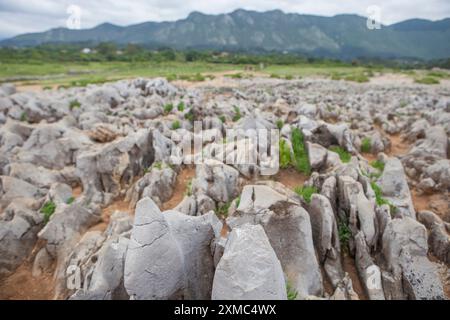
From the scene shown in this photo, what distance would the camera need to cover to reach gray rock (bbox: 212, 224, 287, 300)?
5.20m

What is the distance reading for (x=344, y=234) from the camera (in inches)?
376

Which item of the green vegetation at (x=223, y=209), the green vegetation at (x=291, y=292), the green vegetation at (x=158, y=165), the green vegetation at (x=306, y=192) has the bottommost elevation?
the green vegetation at (x=223, y=209)

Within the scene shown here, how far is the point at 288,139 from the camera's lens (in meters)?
16.1

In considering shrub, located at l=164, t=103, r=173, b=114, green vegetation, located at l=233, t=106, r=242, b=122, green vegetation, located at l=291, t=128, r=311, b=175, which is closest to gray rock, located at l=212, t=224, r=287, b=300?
green vegetation, located at l=291, t=128, r=311, b=175

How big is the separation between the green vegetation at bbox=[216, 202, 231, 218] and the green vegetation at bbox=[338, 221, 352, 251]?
3.91m

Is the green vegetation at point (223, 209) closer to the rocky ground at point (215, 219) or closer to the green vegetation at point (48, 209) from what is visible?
the rocky ground at point (215, 219)

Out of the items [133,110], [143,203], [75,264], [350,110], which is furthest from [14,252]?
[350,110]

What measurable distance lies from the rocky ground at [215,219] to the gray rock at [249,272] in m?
0.02

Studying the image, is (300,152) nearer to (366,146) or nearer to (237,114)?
(366,146)

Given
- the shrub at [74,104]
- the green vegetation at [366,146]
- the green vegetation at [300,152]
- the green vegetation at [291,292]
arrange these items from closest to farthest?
1. the green vegetation at [291,292]
2. the green vegetation at [300,152]
3. the green vegetation at [366,146]
4. the shrub at [74,104]

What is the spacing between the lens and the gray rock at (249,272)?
5.20 m

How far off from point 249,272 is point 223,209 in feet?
20.5

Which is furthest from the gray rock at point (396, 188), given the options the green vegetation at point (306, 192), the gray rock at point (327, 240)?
the gray rock at point (327, 240)

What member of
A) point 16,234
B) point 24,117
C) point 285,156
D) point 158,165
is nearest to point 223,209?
point 285,156
